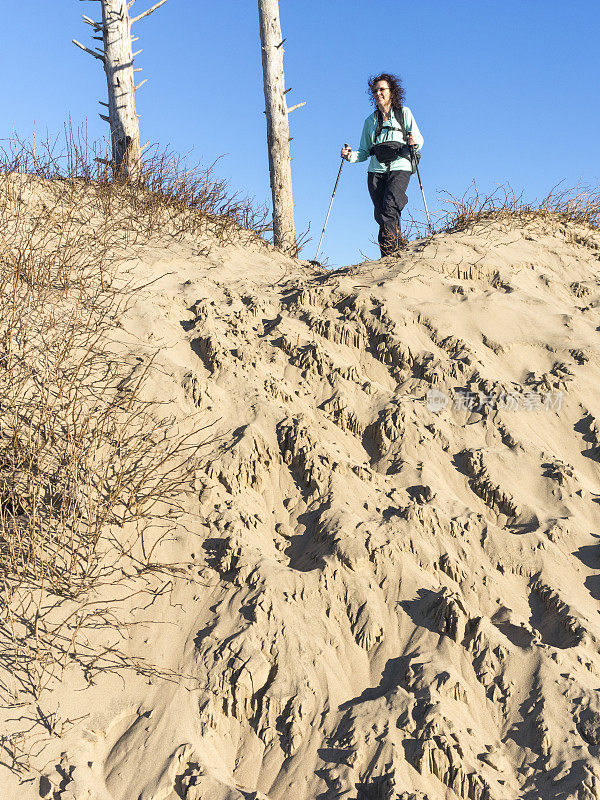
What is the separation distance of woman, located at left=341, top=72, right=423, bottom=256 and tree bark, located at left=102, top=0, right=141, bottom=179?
10.2ft

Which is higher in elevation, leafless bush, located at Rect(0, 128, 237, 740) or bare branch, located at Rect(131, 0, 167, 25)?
bare branch, located at Rect(131, 0, 167, 25)

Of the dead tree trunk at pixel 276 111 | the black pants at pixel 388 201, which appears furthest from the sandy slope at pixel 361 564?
the dead tree trunk at pixel 276 111

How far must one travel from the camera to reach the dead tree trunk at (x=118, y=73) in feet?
26.8

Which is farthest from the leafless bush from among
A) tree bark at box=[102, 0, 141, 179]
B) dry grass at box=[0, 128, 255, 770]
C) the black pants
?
tree bark at box=[102, 0, 141, 179]

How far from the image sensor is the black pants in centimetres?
659

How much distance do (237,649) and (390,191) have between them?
5.09 metres

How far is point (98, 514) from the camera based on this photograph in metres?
3.20

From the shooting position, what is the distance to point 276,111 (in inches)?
334

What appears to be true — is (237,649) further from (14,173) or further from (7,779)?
(14,173)

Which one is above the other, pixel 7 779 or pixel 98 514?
pixel 98 514

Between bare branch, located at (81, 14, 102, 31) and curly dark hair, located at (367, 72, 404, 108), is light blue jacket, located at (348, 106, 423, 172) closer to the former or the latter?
curly dark hair, located at (367, 72, 404, 108)

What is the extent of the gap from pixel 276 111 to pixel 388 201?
9.37 ft

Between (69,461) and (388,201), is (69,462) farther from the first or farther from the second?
(388,201)

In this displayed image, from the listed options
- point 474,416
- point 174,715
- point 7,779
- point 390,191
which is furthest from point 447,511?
point 390,191
